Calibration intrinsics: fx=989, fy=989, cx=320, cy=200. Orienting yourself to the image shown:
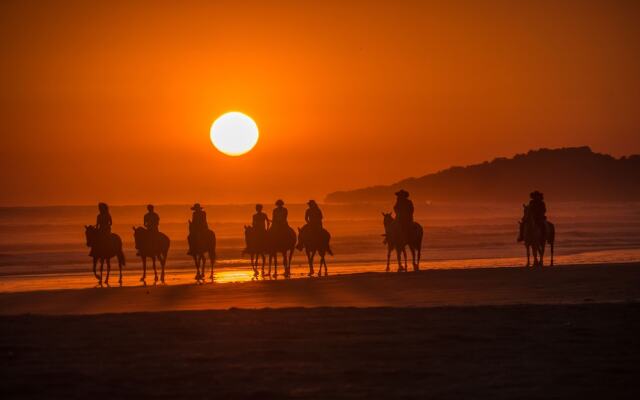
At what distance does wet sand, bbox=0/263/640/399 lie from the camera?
34.9 feet

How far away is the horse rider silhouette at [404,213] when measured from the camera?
2900 centimetres

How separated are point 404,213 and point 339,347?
16.2m

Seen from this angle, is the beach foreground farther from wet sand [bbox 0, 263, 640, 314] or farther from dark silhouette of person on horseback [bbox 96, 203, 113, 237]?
dark silhouette of person on horseback [bbox 96, 203, 113, 237]

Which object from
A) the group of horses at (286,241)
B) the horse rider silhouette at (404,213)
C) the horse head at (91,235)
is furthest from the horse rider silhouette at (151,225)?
the horse rider silhouette at (404,213)

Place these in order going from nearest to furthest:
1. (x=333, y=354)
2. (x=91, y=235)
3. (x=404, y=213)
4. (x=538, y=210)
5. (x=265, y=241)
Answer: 1. (x=333, y=354)
2. (x=91, y=235)
3. (x=538, y=210)
4. (x=404, y=213)
5. (x=265, y=241)

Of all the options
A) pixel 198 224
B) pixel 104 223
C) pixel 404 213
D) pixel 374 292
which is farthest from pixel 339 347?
pixel 404 213

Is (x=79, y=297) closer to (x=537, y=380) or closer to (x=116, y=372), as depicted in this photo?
(x=116, y=372)

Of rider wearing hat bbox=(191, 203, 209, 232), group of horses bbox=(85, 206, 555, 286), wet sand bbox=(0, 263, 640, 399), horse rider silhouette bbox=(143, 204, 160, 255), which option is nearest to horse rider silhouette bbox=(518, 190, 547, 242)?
group of horses bbox=(85, 206, 555, 286)

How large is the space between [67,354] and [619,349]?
7082mm

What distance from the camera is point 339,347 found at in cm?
1305

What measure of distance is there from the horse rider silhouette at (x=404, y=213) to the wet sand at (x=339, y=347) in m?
8.08

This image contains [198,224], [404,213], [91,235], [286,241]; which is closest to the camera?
[91,235]

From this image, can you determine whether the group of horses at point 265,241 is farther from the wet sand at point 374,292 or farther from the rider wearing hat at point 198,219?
the wet sand at point 374,292

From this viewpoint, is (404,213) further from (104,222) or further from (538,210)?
(104,222)
